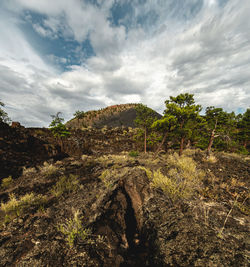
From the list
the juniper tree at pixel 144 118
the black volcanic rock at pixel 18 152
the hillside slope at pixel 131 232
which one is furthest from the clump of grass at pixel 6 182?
the juniper tree at pixel 144 118

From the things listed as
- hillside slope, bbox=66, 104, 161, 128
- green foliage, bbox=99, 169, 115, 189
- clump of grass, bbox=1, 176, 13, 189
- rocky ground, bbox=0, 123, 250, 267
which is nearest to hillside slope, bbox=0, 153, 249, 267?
rocky ground, bbox=0, 123, 250, 267

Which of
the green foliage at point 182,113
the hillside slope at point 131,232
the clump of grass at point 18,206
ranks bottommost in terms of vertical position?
the clump of grass at point 18,206

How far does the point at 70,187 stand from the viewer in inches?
224

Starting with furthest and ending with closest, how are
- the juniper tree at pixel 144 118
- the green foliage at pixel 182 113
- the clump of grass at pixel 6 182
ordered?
1. the juniper tree at pixel 144 118
2. the green foliage at pixel 182 113
3. the clump of grass at pixel 6 182

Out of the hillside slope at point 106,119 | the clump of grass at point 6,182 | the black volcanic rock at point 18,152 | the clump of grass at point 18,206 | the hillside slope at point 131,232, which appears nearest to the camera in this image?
the hillside slope at point 131,232

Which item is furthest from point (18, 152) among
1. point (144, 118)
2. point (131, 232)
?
point (144, 118)

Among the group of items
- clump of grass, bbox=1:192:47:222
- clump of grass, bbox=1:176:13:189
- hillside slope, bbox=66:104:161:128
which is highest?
hillside slope, bbox=66:104:161:128

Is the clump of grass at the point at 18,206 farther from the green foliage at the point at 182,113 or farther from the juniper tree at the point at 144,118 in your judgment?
the juniper tree at the point at 144,118

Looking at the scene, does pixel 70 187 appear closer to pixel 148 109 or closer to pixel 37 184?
pixel 37 184

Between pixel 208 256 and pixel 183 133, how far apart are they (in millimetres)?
12791

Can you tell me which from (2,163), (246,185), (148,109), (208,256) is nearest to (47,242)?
(208,256)

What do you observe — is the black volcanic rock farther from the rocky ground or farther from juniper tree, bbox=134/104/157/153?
juniper tree, bbox=134/104/157/153

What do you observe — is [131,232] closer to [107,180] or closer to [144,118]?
[107,180]

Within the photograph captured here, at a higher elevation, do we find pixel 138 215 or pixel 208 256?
pixel 208 256
